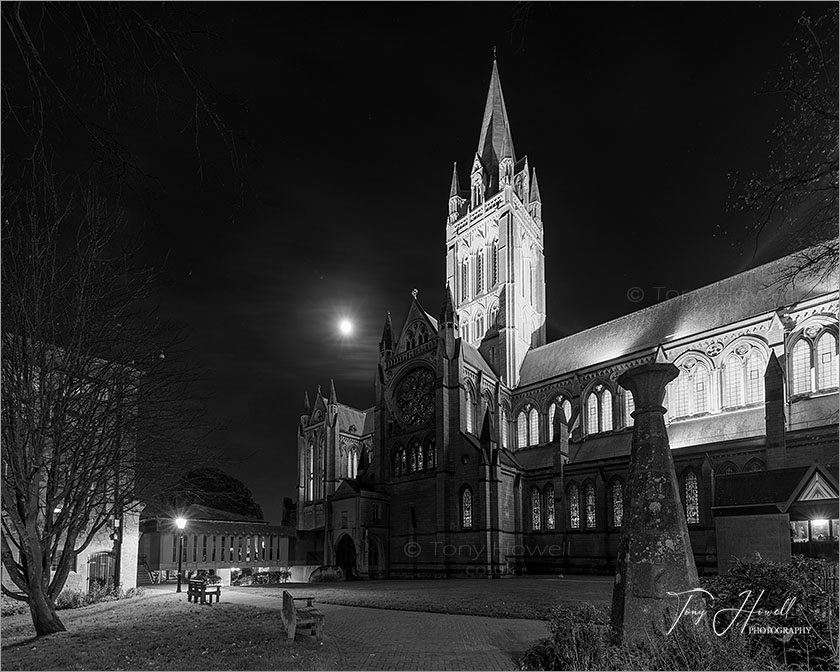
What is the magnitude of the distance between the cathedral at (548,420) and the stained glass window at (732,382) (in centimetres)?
7

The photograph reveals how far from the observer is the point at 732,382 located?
4206 centimetres

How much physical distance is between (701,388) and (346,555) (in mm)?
27590

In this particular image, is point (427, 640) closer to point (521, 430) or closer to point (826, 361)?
point (826, 361)

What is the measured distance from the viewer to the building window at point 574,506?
4378 centimetres

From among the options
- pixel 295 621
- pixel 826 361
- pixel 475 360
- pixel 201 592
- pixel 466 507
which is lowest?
pixel 201 592

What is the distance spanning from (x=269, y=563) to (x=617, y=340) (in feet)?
120

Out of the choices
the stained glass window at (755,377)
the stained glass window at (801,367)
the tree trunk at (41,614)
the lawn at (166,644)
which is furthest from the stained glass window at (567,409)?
the tree trunk at (41,614)

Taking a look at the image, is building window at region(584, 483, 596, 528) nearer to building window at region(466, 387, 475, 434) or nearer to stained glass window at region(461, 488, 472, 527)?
stained glass window at region(461, 488, 472, 527)

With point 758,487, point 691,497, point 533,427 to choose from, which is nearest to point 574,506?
point 691,497

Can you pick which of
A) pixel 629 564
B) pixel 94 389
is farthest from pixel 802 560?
pixel 94 389

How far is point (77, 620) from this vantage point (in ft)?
59.0

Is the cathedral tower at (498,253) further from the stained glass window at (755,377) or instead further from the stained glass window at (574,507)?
the stained glass window at (755,377)
